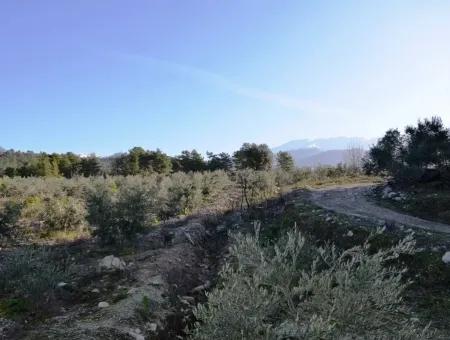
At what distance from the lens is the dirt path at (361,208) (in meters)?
12.3

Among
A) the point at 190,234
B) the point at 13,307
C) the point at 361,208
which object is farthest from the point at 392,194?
the point at 13,307

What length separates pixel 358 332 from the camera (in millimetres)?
4012

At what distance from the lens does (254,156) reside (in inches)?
1896

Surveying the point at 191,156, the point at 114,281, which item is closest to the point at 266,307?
the point at 114,281

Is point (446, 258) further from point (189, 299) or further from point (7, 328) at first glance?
point (7, 328)

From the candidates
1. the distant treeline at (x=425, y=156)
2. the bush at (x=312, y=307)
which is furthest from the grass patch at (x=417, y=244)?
the distant treeline at (x=425, y=156)

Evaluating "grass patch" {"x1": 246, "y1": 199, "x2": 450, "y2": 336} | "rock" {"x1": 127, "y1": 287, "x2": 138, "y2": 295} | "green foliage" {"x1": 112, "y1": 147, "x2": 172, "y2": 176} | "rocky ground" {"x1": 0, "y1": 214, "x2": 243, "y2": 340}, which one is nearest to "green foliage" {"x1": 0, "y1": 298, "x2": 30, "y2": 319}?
"rocky ground" {"x1": 0, "y1": 214, "x2": 243, "y2": 340}

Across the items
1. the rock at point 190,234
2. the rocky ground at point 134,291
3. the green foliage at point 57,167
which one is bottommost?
the rocky ground at point 134,291

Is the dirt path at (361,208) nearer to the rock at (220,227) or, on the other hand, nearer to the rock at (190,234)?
the rock at (220,227)

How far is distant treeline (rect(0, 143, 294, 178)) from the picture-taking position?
4800cm

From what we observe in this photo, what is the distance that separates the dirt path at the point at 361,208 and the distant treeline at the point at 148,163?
26.1 meters

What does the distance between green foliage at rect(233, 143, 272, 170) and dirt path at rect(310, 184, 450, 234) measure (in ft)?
85.7

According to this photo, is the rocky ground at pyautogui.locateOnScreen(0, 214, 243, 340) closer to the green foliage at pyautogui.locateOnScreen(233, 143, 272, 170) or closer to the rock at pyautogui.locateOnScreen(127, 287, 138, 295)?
the rock at pyautogui.locateOnScreen(127, 287, 138, 295)

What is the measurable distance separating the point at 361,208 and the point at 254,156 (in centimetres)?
3291
